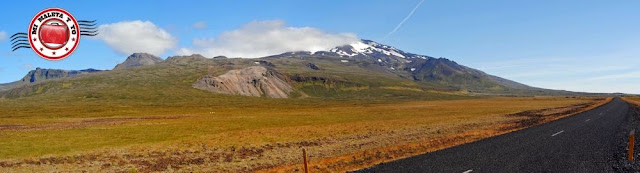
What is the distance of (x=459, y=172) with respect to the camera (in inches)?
828

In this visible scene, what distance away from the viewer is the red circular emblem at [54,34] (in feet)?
30.0

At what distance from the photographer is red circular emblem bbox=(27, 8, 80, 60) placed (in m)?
9.14

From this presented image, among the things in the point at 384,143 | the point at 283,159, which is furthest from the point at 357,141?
the point at 283,159

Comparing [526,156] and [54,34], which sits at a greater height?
[54,34]

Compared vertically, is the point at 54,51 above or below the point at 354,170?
above

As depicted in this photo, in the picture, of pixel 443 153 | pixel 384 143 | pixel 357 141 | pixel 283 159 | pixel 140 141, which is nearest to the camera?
pixel 443 153

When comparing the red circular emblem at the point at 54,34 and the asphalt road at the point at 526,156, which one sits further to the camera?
the asphalt road at the point at 526,156

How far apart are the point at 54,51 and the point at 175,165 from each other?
2339 centimetres

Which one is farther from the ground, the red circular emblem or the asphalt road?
the red circular emblem

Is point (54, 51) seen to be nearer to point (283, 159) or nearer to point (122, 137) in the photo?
point (283, 159)

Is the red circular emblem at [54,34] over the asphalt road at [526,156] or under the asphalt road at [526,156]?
over

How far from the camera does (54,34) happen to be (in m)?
9.45

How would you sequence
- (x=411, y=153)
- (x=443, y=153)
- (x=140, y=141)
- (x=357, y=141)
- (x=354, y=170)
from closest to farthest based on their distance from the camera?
(x=354, y=170) → (x=443, y=153) → (x=411, y=153) → (x=357, y=141) → (x=140, y=141)

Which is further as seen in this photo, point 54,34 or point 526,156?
point 526,156
